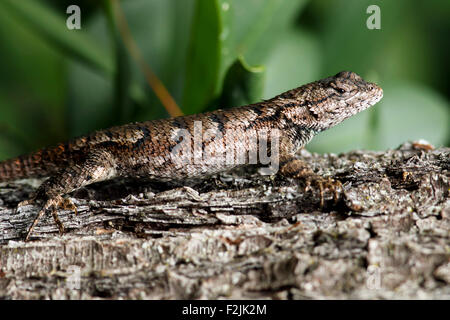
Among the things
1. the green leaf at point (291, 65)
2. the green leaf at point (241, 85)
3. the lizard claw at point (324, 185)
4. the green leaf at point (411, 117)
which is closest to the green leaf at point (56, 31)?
the green leaf at point (241, 85)

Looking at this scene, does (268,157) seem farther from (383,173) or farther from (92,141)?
(92,141)

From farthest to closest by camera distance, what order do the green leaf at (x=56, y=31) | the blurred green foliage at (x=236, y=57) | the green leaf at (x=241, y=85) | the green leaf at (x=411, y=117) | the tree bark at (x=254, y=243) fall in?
the green leaf at (x=411, y=117) → the green leaf at (x=56, y=31) → the blurred green foliage at (x=236, y=57) → the green leaf at (x=241, y=85) → the tree bark at (x=254, y=243)

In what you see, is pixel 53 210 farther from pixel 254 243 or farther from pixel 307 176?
pixel 307 176

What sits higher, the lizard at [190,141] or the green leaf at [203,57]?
the green leaf at [203,57]

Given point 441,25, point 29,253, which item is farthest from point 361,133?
point 29,253

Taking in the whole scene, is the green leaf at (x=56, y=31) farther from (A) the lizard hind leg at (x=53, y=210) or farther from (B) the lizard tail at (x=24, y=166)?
(A) the lizard hind leg at (x=53, y=210)

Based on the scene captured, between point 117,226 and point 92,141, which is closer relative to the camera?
point 117,226

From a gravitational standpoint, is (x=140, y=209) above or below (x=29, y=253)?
above
